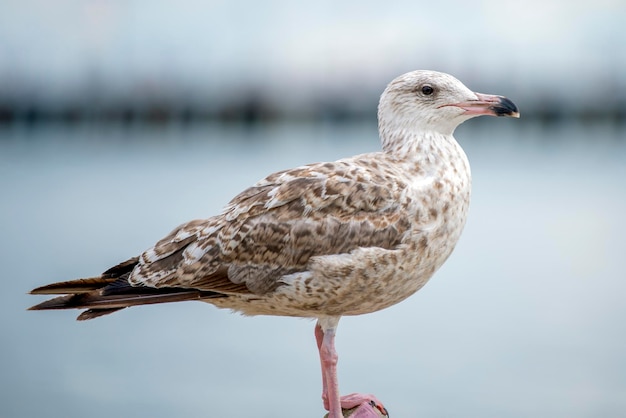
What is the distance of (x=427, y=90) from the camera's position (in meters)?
4.50

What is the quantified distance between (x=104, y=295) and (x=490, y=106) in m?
2.13

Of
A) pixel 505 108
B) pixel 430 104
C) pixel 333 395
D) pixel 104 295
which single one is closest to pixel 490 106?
pixel 505 108

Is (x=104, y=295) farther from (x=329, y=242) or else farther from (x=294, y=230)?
(x=329, y=242)

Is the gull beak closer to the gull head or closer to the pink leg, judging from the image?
the gull head

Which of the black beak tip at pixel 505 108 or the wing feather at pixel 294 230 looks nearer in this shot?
the wing feather at pixel 294 230

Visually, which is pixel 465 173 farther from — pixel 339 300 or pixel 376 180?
pixel 339 300

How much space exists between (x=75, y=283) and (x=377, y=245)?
148 cm

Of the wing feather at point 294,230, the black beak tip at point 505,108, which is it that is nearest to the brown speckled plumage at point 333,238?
the wing feather at point 294,230

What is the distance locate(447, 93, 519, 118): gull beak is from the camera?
433cm

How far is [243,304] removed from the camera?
440 centimetres

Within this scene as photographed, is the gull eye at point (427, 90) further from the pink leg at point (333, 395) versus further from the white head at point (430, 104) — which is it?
the pink leg at point (333, 395)

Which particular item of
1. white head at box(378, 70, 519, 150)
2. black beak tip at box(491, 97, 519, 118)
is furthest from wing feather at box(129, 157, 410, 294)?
black beak tip at box(491, 97, 519, 118)

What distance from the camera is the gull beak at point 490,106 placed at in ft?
14.2

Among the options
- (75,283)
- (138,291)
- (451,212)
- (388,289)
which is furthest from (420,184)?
(75,283)
